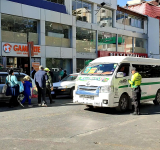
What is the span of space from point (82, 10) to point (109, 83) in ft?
62.2

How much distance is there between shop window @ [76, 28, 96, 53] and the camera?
81.0 feet

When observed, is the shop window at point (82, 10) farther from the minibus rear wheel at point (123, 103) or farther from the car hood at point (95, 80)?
the minibus rear wheel at point (123, 103)

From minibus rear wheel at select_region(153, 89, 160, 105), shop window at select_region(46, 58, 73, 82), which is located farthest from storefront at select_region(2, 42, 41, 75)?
minibus rear wheel at select_region(153, 89, 160, 105)

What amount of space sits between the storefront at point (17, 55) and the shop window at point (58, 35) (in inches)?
76.8

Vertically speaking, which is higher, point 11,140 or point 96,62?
point 96,62

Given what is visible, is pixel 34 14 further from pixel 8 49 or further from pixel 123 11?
pixel 123 11

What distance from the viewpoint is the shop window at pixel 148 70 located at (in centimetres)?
954

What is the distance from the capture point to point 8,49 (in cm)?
1794

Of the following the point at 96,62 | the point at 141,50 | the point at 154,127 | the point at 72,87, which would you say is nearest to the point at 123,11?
the point at 141,50

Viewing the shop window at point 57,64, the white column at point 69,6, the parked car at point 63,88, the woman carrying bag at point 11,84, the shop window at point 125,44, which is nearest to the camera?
the woman carrying bag at point 11,84

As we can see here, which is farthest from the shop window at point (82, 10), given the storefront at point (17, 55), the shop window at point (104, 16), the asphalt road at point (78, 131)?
the asphalt road at point (78, 131)

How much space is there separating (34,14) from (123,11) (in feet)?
52.3

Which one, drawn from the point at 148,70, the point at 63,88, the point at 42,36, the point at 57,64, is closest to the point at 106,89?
the point at 148,70

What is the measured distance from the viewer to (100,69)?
29.1ft
